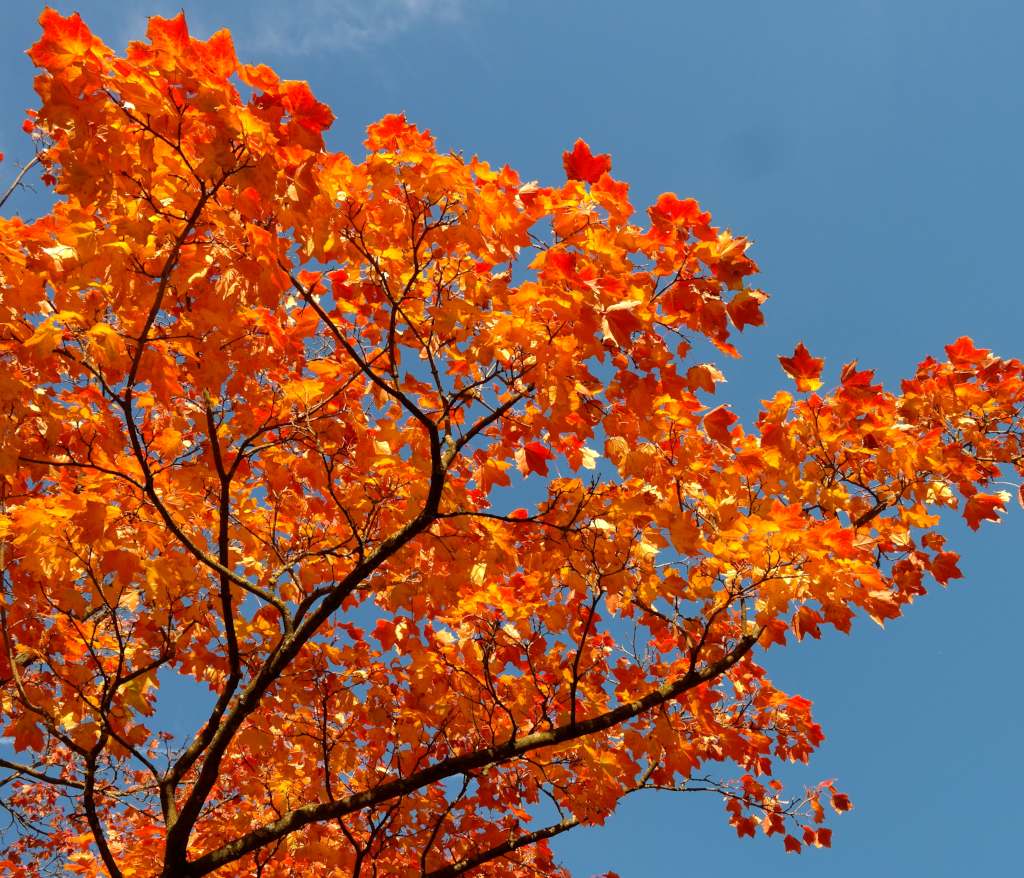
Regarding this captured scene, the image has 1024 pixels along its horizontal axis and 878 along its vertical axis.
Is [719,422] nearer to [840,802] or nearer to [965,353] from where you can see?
[965,353]

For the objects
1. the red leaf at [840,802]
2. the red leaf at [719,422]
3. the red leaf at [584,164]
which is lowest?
the red leaf at [840,802]

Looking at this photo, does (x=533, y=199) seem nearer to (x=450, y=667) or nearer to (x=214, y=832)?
(x=450, y=667)

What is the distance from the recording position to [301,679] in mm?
5328

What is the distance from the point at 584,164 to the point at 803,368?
6.85 feet

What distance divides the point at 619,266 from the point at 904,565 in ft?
10.9

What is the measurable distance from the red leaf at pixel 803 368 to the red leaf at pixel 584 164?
1.91 meters

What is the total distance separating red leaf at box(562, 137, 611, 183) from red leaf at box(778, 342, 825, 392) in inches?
75.3

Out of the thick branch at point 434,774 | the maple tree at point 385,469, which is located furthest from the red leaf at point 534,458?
the thick branch at point 434,774

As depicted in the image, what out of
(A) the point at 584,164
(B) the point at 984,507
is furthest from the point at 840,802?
(A) the point at 584,164

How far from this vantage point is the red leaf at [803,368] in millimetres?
4742

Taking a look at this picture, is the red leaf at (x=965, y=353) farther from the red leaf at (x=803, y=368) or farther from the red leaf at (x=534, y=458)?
the red leaf at (x=534, y=458)

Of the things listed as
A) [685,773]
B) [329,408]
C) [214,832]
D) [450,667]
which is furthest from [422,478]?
[214,832]

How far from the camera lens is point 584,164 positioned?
147 inches

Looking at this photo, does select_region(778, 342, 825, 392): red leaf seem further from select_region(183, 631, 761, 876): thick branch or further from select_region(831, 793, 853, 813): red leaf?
select_region(831, 793, 853, 813): red leaf
